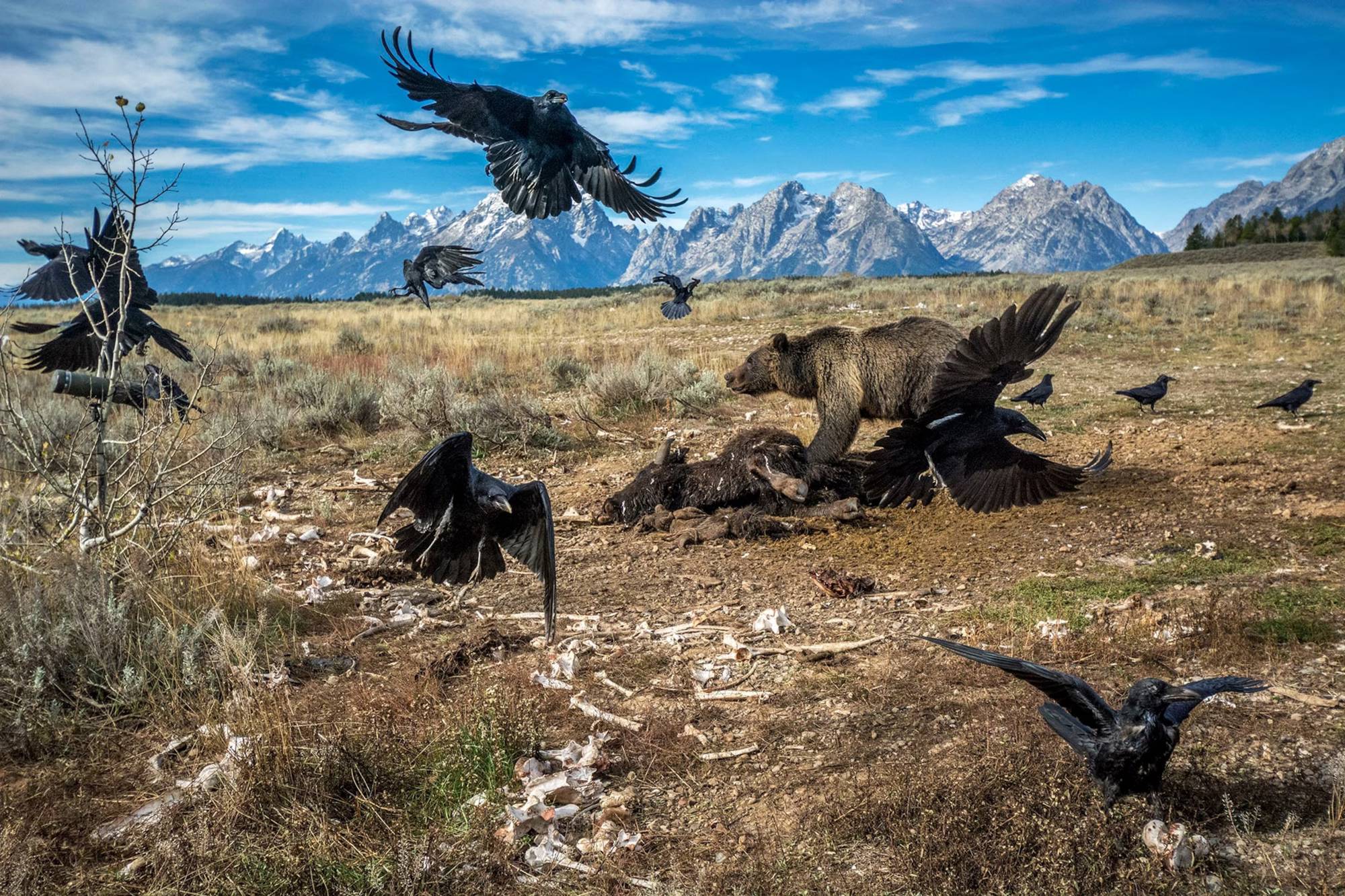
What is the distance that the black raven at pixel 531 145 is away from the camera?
4.95 m

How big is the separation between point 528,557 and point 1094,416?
7.50 m

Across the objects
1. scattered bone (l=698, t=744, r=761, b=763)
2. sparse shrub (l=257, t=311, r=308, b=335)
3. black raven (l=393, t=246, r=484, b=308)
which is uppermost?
black raven (l=393, t=246, r=484, b=308)

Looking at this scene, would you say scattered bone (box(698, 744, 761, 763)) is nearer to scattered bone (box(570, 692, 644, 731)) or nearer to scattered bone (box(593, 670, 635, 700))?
scattered bone (box(570, 692, 644, 731))

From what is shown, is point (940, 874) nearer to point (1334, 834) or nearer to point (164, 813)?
point (1334, 834)

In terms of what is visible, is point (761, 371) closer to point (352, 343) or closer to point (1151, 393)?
point (1151, 393)

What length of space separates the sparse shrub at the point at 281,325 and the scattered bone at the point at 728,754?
21767 mm

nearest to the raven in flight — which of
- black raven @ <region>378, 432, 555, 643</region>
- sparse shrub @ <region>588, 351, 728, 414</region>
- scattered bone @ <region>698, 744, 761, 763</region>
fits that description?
black raven @ <region>378, 432, 555, 643</region>

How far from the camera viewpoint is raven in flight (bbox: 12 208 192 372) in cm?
450

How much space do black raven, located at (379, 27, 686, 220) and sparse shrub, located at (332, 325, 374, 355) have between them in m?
12.3

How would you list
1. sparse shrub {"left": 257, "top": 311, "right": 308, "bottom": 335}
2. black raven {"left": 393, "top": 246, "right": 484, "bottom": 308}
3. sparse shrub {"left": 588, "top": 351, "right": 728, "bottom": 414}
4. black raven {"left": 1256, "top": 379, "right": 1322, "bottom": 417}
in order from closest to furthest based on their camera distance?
1. black raven {"left": 1256, "top": 379, "right": 1322, "bottom": 417}
2. black raven {"left": 393, "top": 246, "right": 484, "bottom": 308}
3. sparse shrub {"left": 588, "top": 351, "right": 728, "bottom": 414}
4. sparse shrub {"left": 257, "top": 311, "right": 308, "bottom": 335}

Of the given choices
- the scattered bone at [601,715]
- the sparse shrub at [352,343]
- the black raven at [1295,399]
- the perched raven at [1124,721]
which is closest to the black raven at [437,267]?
the scattered bone at [601,715]

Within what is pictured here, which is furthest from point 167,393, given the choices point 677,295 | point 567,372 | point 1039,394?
point 677,295

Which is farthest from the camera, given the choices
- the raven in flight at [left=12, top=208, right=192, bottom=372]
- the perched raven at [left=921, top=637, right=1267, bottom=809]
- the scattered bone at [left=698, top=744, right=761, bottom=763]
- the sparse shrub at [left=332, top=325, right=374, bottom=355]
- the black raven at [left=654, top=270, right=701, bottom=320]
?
the sparse shrub at [left=332, top=325, right=374, bottom=355]

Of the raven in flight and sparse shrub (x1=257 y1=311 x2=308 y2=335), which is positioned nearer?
the raven in flight
